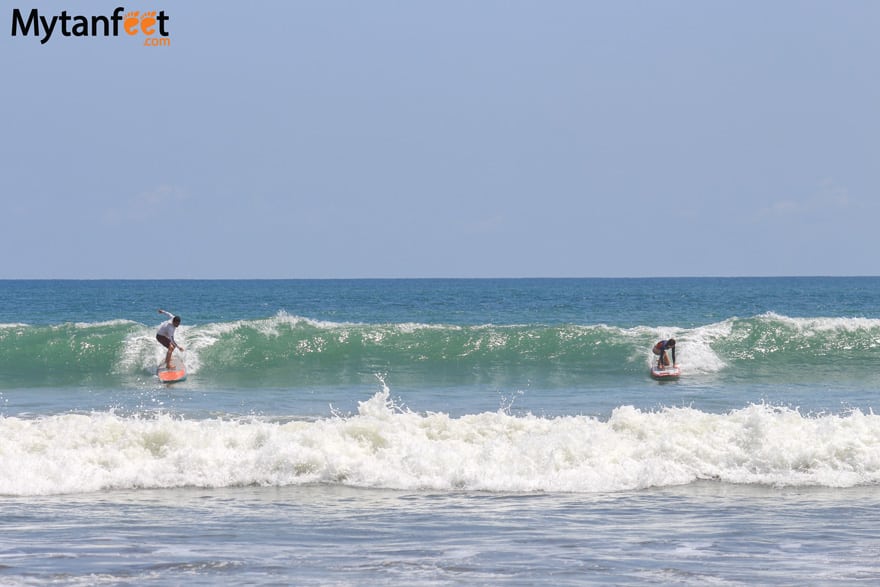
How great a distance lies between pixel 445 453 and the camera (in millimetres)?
13000

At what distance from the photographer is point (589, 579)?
8.17 m

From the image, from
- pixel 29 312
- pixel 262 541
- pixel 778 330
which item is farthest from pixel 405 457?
pixel 29 312

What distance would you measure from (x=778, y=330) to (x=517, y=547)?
73.9 feet

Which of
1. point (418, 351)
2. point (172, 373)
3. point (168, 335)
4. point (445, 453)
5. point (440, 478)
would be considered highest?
point (168, 335)

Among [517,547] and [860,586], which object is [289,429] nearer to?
[517,547]

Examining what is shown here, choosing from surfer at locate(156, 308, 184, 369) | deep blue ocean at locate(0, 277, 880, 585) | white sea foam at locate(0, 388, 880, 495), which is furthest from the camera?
surfer at locate(156, 308, 184, 369)

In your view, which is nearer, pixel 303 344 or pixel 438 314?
pixel 303 344

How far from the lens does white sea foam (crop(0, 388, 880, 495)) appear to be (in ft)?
40.9

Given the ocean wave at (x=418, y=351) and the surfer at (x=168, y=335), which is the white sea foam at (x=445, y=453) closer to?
the ocean wave at (x=418, y=351)

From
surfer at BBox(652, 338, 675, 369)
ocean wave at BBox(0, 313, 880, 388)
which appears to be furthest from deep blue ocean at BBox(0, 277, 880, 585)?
surfer at BBox(652, 338, 675, 369)

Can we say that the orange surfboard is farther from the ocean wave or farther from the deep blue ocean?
the ocean wave

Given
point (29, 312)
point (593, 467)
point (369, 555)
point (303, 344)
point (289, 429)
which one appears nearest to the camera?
point (369, 555)

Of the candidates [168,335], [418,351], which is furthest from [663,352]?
[168,335]

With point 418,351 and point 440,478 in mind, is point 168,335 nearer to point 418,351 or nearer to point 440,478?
point 418,351
